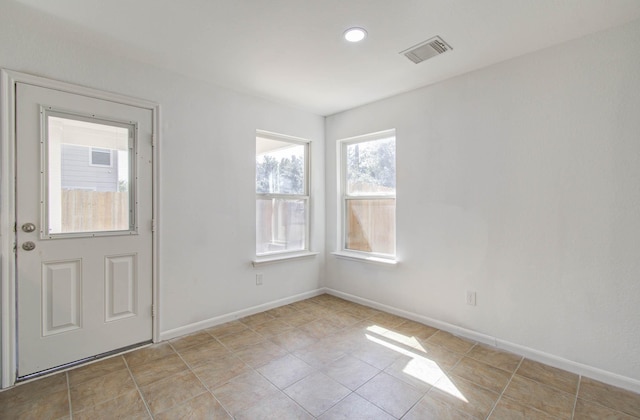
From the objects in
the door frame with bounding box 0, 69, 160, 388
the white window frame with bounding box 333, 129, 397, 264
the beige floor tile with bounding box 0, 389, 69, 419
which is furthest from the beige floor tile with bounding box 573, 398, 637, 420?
the door frame with bounding box 0, 69, 160, 388

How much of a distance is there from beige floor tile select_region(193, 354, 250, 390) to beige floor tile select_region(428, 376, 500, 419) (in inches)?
52.8

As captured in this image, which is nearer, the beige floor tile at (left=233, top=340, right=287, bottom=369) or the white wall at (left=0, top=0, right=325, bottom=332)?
the white wall at (left=0, top=0, right=325, bottom=332)

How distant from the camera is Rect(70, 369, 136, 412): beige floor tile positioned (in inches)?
71.5

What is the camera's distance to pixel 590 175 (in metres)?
2.08

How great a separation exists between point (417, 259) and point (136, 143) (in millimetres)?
2809

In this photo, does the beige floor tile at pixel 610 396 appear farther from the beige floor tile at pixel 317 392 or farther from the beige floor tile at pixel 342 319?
the beige floor tile at pixel 342 319

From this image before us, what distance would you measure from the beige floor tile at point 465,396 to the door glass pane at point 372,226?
4.99ft

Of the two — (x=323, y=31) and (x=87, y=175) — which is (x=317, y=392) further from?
(x=323, y=31)

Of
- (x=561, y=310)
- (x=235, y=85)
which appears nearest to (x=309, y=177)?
(x=235, y=85)

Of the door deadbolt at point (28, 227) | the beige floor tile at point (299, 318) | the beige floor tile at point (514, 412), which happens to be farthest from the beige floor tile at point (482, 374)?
the door deadbolt at point (28, 227)

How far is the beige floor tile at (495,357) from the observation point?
2227 mm

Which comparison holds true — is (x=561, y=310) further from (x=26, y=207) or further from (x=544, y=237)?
(x=26, y=207)

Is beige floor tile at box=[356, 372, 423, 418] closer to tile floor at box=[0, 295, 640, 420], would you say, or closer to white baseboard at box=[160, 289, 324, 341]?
tile floor at box=[0, 295, 640, 420]

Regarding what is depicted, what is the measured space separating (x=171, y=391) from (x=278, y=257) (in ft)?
5.73
